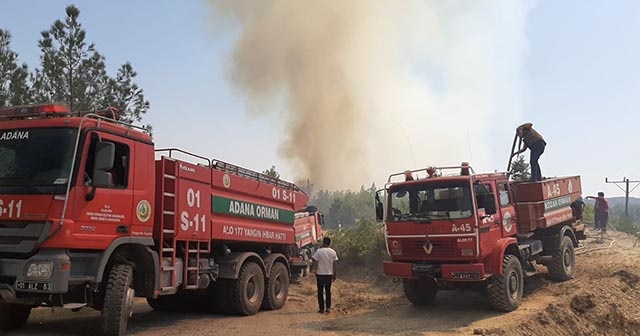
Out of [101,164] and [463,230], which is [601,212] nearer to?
[463,230]

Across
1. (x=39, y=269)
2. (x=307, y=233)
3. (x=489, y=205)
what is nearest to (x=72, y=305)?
(x=39, y=269)

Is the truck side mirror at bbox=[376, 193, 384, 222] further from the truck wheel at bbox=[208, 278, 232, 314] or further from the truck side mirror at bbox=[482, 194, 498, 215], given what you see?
the truck wheel at bbox=[208, 278, 232, 314]

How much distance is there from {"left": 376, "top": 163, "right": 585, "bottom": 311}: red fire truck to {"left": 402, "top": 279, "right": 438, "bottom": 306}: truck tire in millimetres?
18

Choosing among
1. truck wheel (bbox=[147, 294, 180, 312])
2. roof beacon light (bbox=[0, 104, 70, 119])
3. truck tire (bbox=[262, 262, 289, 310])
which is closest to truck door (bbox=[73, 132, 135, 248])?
roof beacon light (bbox=[0, 104, 70, 119])

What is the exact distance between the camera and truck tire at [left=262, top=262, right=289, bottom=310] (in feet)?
35.9

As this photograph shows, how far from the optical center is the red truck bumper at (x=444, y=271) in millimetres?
9297

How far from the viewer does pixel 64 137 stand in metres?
6.77

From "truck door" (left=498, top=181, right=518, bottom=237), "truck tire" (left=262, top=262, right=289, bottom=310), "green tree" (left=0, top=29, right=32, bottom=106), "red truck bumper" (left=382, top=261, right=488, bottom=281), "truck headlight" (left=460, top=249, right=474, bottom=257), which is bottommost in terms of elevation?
"truck tire" (left=262, top=262, right=289, bottom=310)

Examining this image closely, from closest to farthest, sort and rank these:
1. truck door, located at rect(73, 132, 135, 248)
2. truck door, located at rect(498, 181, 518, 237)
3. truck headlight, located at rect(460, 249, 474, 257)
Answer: truck door, located at rect(73, 132, 135, 248) → truck headlight, located at rect(460, 249, 474, 257) → truck door, located at rect(498, 181, 518, 237)

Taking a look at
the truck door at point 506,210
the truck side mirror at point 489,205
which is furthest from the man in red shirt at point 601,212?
the truck side mirror at point 489,205

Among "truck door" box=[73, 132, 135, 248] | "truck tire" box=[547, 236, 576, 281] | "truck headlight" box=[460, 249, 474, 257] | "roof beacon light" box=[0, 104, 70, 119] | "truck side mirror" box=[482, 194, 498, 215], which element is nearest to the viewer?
"truck door" box=[73, 132, 135, 248]

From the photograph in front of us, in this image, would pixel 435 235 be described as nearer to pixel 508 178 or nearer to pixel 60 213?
pixel 508 178

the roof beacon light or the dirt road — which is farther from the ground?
the roof beacon light

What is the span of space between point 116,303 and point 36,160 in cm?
207
